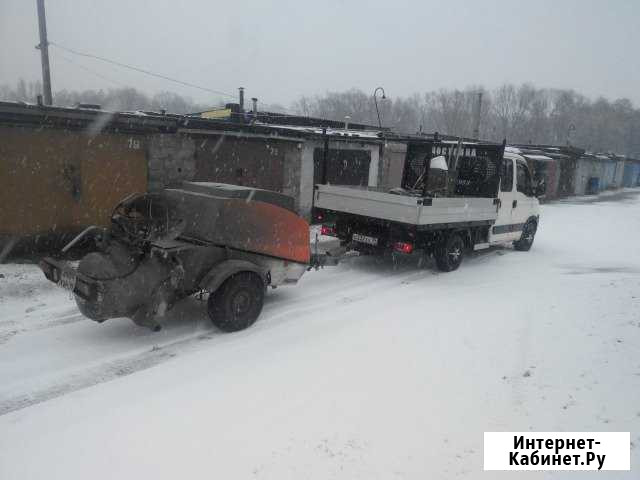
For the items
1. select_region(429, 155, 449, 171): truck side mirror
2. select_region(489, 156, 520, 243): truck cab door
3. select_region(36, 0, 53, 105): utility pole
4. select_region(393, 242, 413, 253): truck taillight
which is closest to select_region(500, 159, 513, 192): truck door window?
select_region(489, 156, 520, 243): truck cab door

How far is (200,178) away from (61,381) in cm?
805

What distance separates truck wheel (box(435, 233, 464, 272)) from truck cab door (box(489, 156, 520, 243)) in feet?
4.32

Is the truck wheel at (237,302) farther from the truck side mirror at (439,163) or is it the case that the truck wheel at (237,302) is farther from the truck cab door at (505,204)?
the truck cab door at (505,204)

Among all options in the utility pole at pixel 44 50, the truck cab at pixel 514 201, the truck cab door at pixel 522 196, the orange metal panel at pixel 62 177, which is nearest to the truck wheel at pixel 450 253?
the truck cab at pixel 514 201

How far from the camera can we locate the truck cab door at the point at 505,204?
10398mm

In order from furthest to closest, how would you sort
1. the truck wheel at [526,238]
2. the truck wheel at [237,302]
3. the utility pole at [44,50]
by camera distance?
the utility pole at [44,50], the truck wheel at [526,238], the truck wheel at [237,302]

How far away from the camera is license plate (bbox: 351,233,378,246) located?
8961 millimetres

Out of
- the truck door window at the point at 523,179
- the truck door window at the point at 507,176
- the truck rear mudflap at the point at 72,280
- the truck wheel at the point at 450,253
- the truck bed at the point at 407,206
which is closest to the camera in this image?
the truck rear mudflap at the point at 72,280

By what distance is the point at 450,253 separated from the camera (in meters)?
9.34

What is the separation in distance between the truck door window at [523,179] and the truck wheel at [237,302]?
7558 mm

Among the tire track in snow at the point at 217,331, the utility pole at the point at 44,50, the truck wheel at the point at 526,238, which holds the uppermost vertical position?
the utility pole at the point at 44,50

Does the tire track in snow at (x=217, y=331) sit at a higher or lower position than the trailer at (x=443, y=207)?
lower

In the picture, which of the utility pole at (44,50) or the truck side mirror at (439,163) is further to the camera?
the utility pole at (44,50)

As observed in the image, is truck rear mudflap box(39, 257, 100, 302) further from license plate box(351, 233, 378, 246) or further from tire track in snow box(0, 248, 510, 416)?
license plate box(351, 233, 378, 246)
